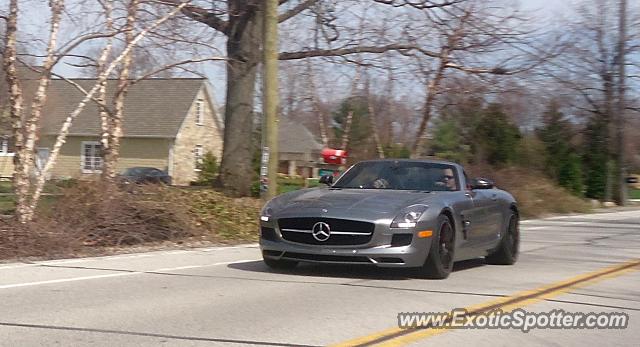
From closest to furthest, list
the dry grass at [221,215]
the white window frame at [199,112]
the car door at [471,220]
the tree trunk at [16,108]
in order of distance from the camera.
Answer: the car door at [471,220] < the tree trunk at [16,108] < the dry grass at [221,215] < the white window frame at [199,112]

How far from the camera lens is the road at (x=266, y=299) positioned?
7.45m

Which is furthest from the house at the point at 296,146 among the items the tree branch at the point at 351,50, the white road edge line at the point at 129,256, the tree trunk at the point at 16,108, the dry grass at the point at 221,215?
the tree trunk at the point at 16,108

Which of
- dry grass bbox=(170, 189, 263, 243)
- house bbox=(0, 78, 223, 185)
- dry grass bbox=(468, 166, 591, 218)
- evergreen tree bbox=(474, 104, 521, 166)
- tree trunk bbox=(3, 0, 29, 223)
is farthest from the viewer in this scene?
house bbox=(0, 78, 223, 185)

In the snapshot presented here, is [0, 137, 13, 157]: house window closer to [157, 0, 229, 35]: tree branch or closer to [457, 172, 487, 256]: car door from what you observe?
[157, 0, 229, 35]: tree branch

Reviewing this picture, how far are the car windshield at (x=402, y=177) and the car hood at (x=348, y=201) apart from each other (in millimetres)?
345

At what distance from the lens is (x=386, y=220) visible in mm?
10148

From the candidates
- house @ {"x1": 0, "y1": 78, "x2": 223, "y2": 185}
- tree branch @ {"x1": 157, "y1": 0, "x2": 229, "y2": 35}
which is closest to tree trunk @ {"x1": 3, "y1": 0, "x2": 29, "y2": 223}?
tree branch @ {"x1": 157, "y1": 0, "x2": 229, "y2": 35}

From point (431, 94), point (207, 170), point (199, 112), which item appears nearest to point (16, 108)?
point (431, 94)

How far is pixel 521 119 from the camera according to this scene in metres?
47.0

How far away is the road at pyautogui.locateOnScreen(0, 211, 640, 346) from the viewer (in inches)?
293

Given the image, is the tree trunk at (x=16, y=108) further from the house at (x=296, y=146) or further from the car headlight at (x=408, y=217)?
the house at (x=296, y=146)

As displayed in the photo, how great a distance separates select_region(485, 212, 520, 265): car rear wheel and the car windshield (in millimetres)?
1521

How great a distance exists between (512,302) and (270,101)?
8.66m

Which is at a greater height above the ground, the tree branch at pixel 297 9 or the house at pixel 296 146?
the tree branch at pixel 297 9
